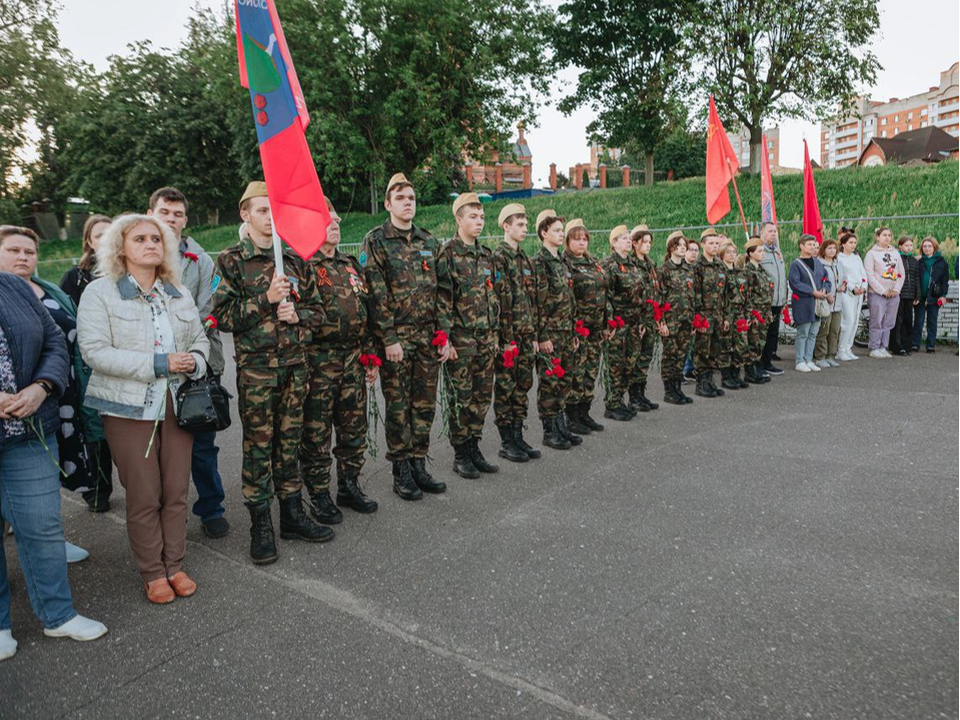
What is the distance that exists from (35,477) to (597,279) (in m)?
4.68

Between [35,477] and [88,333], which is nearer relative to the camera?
[35,477]

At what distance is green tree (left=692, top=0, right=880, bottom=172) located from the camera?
18703mm

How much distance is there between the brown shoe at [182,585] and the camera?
11.5ft

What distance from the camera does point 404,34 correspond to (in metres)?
25.2

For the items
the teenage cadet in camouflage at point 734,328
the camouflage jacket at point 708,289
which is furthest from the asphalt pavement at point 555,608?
the teenage cadet in camouflage at point 734,328

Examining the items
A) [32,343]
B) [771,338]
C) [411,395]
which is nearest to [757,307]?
[771,338]

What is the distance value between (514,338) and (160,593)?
10.6 ft

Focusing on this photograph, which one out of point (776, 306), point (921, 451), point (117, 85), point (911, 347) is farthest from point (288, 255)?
point (117, 85)

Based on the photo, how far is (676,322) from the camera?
772cm

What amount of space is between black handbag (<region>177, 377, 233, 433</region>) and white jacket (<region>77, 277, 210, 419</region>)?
0.10 metres

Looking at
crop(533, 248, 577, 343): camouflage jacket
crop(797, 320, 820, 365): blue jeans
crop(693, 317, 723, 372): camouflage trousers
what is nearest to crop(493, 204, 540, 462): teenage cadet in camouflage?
crop(533, 248, 577, 343): camouflage jacket

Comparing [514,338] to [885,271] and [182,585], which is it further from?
[885,271]

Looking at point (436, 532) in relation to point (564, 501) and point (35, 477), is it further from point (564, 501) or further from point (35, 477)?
point (35, 477)

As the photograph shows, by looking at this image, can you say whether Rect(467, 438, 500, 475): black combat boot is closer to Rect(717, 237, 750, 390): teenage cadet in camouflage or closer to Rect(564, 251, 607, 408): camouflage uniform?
Rect(564, 251, 607, 408): camouflage uniform
